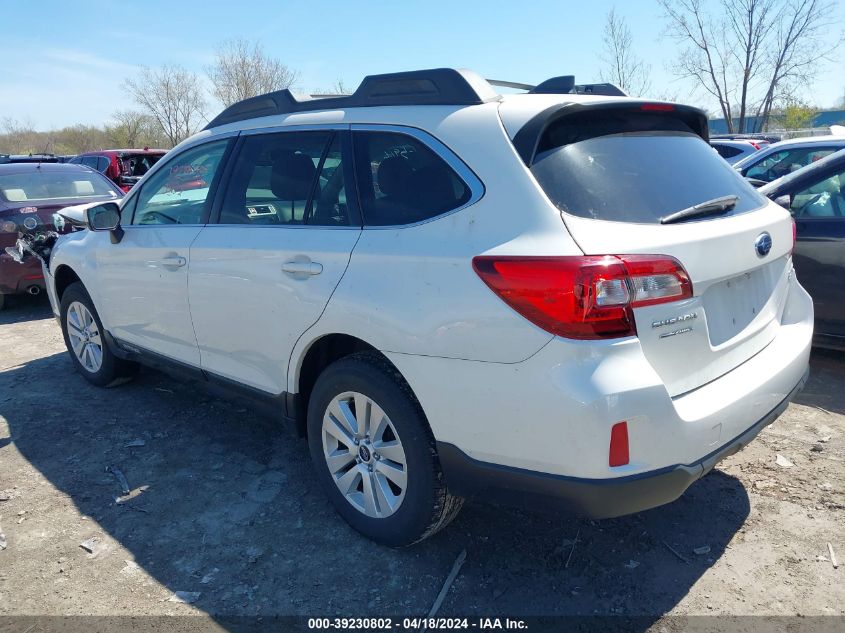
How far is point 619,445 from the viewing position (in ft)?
7.13

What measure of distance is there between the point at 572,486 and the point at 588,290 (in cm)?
67

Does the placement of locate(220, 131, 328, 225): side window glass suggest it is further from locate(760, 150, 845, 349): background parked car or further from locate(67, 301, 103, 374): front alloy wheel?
locate(760, 150, 845, 349): background parked car

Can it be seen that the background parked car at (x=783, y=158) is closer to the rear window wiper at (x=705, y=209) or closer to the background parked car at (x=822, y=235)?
the background parked car at (x=822, y=235)

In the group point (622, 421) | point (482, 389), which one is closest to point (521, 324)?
point (482, 389)

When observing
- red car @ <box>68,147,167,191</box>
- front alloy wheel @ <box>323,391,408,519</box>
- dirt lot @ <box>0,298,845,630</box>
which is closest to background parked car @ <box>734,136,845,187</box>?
dirt lot @ <box>0,298,845,630</box>

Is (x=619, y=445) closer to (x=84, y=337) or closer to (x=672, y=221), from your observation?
(x=672, y=221)

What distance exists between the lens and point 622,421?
2146mm

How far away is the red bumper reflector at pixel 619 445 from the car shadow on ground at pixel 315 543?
2.00ft

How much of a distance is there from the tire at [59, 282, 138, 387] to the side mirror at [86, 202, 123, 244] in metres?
0.81

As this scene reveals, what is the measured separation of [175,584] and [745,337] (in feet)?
8.39

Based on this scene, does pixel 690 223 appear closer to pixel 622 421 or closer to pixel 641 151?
pixel 641 151

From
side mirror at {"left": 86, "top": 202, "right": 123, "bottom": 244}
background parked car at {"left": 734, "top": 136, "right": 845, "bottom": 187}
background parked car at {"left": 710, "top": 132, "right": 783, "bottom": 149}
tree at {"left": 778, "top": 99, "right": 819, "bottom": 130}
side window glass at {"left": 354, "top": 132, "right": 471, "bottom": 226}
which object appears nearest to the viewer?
side window glass at {"left": 354, "top": 132, "right": 471, "bottom": 226}

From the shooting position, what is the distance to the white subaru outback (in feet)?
7.23

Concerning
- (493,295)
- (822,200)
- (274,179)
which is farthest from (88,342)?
(822,200)
